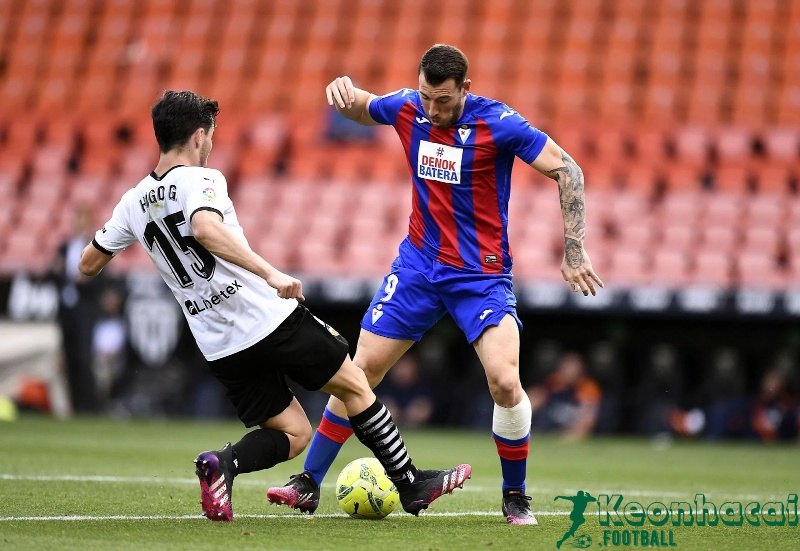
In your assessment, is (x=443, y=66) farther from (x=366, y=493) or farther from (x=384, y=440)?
(x=366, y=493)

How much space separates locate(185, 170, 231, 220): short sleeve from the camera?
19.0 ft

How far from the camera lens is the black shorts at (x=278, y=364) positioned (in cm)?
603

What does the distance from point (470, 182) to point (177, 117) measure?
159 cm

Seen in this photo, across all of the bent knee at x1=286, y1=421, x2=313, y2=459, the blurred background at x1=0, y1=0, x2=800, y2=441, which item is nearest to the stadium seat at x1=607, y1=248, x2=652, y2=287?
the blurred background at x1=0, y1=0, x2=800, y2=441

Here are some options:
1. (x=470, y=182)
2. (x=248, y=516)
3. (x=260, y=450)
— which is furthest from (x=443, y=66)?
(x=248, y=516)

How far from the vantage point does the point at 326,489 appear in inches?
324

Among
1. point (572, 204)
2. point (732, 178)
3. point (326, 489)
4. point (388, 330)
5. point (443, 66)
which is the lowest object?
point (326, 489)

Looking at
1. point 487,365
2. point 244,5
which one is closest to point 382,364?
point 487,365

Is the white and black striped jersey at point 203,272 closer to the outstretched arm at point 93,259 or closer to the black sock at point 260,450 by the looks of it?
the outstretched arm at point 93,259

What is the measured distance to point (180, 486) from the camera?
8016mm

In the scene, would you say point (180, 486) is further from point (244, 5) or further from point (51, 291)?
point (244, 5)

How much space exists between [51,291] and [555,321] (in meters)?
5.92

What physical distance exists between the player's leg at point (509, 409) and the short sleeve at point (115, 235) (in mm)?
1797

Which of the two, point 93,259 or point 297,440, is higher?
point 93,259
